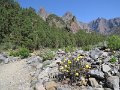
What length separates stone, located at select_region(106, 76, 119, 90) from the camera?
29.3ft

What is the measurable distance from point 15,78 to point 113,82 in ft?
15.3

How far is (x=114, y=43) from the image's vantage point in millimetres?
12883

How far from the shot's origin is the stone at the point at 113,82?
8936 millimetres

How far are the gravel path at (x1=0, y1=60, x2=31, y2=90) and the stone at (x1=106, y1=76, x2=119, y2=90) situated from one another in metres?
3.20

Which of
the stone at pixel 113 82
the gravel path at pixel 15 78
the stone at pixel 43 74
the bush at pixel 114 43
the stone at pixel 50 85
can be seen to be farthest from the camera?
the bush at pixel 114 43

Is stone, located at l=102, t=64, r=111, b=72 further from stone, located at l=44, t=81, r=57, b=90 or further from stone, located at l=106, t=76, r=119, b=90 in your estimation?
stone, located at l=44, t=81, r=57, b=90

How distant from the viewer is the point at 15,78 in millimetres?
11562

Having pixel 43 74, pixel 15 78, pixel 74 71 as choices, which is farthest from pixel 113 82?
pixel 15 78

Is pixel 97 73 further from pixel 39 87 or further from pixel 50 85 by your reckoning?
pixel 39 87

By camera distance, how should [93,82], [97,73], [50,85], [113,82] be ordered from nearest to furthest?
[113,82], [93,82], [97,73], [50,85]

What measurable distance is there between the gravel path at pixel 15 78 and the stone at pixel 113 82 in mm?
3202

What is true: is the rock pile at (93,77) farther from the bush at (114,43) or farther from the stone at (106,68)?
the bush at (114,43)

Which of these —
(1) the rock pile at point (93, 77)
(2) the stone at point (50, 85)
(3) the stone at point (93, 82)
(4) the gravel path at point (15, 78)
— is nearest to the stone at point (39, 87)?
(1) the rock pile at point (93, 77)

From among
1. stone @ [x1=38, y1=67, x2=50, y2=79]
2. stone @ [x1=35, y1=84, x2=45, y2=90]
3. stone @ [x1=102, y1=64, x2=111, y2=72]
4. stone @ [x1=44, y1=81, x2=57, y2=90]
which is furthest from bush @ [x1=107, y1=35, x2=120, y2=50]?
stone @ [x1=35, y1=84, x2=45, y2=90]
